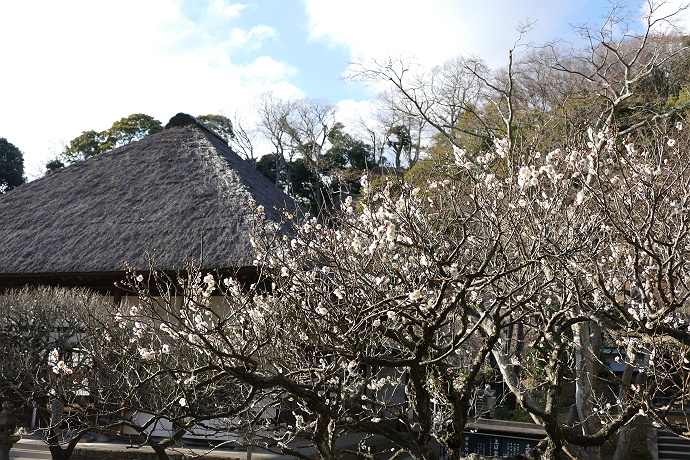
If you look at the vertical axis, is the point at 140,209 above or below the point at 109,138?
below

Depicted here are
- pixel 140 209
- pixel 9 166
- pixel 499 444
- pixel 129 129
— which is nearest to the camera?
pixel 499 444

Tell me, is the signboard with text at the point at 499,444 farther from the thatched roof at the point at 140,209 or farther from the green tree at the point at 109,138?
the green tree at the point at 109,138

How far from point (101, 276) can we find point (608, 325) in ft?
25.9

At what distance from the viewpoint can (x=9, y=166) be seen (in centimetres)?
2377

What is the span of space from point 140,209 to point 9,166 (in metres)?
15.1

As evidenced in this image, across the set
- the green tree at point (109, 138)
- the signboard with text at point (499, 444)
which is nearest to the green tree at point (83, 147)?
the green tree at point (109, 138)

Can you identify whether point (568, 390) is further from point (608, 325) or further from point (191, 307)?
point (191, 307)

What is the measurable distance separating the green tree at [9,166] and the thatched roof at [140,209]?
11051 millimetres

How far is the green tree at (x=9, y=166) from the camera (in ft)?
77.7

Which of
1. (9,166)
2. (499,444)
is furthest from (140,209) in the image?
(9,166)

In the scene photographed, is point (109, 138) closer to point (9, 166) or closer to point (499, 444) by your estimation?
point (9, 166)

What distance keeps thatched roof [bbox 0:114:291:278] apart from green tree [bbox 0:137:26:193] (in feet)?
36.3

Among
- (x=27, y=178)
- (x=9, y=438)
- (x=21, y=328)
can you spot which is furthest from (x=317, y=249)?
(x=27, y=178)

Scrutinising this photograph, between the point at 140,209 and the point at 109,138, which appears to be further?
the point at 109,138
